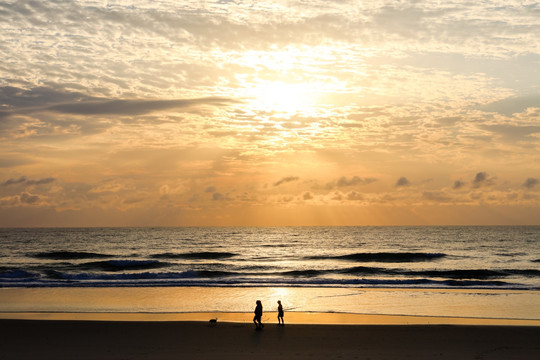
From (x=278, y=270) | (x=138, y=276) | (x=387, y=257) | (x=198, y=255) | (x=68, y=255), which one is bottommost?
(x=138, y=276)

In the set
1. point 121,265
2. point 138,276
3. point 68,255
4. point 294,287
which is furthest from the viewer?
point 68,255

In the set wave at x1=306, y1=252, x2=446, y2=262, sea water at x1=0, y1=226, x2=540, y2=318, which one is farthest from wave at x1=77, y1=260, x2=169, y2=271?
wave at x1=306, y1=252, x2=446, y2=262

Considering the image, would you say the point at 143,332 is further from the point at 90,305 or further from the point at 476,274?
the point at 476,274

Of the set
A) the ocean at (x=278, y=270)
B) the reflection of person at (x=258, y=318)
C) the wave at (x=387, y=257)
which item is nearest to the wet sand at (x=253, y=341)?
the reflection of person at (x=258, y=318)

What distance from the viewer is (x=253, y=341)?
16.8 metres

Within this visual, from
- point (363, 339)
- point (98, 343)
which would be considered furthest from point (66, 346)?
point (363, 339)

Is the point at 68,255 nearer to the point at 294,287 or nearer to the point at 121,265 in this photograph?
the point at 121,265

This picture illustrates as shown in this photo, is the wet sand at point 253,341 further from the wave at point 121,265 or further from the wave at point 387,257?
the wave at point 387,257

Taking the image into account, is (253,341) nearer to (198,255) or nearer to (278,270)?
(278,270)

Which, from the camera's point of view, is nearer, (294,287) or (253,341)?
(253,341)

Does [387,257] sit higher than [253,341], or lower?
higher

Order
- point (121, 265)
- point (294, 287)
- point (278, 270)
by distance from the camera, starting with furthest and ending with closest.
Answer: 1. point (121, 265)
2. point (278, 270)
3. point (294, 287)

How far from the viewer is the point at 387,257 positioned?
209 feet

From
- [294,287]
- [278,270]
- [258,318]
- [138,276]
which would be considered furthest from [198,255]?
[258,318]
